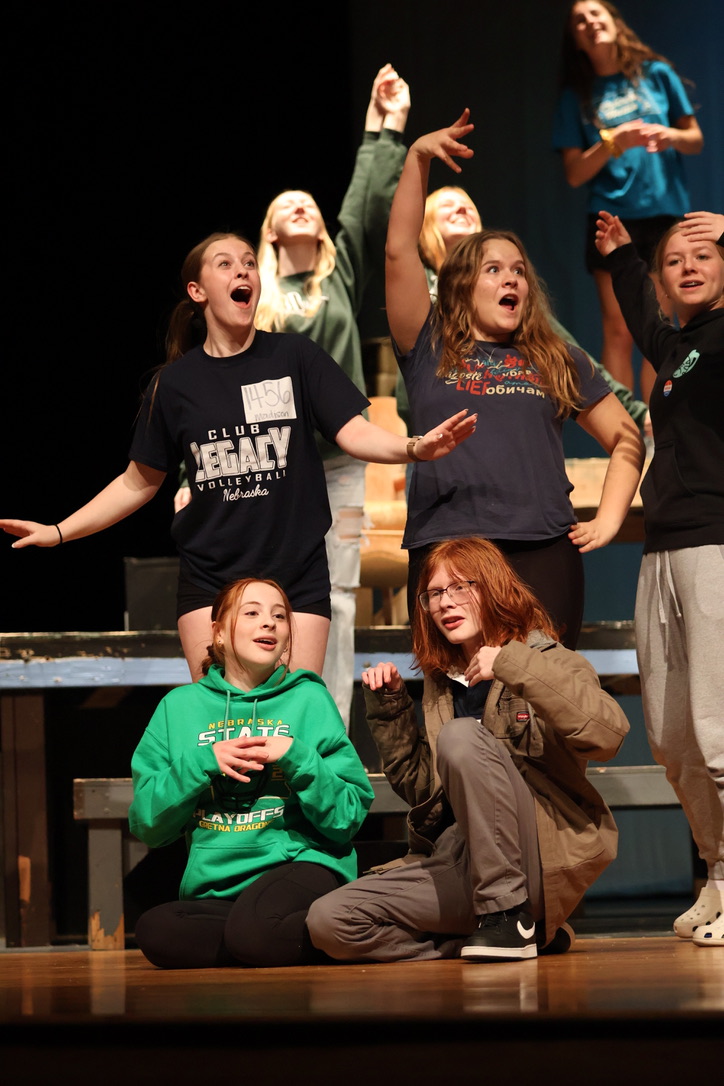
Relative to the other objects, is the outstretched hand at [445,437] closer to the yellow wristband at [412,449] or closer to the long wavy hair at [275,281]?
the yellow wristband at [412,449]

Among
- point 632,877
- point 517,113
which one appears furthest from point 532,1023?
point 517,113

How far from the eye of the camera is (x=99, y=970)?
7.71ft

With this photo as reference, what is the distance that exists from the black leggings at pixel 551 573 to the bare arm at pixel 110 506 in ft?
1.93

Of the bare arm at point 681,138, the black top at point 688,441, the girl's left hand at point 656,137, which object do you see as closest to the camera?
the black top at point 688,441

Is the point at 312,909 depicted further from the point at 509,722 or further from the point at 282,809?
Answer: the point at 509,722

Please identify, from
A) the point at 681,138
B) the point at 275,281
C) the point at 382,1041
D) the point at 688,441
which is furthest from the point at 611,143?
Result: the point at 382,1041

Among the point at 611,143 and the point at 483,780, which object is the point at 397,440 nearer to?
the point at 483,780

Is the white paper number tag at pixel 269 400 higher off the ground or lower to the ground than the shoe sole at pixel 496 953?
higher

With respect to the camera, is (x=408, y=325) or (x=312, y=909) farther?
(x=408, y=325)

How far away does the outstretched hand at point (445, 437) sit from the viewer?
2.30m

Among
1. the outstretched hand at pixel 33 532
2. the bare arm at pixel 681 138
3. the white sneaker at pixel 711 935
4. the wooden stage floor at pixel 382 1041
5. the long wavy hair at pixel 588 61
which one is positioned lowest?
the white sneaker at pixel 711 935

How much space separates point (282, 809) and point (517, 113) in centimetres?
385

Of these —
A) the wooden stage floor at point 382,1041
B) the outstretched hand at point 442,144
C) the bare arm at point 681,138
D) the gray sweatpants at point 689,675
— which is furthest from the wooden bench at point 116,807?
the bare arm at point 681,138

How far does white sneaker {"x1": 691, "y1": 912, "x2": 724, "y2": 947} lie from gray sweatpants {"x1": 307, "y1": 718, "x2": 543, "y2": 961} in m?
0.31
